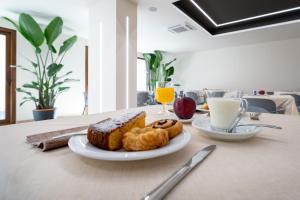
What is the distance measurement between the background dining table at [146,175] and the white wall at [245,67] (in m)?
4.82

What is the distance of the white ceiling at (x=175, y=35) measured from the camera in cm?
249

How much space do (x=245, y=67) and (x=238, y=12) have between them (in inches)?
90.7

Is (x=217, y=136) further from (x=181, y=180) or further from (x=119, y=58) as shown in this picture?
(x=119, y=58)

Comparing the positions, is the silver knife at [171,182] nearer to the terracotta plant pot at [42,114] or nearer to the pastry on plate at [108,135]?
the pastry on plate at [108,135]

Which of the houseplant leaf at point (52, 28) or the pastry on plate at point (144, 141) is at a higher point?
the houseplant leaf at point (52, 28)

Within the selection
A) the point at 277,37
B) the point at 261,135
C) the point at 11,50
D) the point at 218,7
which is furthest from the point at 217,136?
the point at 277,37

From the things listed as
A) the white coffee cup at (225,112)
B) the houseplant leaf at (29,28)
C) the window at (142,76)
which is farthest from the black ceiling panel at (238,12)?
the window at (142,76)

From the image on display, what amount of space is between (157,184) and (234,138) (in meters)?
0.27

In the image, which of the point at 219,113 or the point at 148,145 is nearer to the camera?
the point at 148,145

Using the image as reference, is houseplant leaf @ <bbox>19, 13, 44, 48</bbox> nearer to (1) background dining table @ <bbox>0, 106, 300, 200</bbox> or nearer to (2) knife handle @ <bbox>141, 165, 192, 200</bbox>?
(1) background dining table @ <bbox>0, 106, 300, 200</bbox>

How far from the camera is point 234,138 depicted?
1.31 ft

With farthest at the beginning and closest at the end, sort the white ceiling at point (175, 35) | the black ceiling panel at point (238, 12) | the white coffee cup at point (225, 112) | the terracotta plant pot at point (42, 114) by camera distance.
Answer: the white ceiling at point (175, 35) → the black ceiling panel at point (238, 12) → the terracotta plant pot at point (42, 114) → the white coffee cup at point (225, 112)

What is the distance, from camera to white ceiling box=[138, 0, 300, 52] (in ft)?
8.18

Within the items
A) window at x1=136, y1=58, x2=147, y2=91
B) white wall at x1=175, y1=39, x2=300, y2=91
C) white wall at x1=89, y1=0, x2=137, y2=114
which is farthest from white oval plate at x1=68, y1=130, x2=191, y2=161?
window at x1=136, y1=58, x2=147, y2=91
